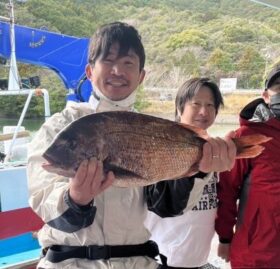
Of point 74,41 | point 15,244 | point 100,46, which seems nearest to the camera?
point 100,46

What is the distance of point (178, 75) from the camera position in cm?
1046

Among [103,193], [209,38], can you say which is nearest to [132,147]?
[103,193]

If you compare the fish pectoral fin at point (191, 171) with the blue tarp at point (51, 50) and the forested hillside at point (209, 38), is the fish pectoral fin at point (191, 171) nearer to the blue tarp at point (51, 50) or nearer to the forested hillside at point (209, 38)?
the blue tarp at point (51, 50)

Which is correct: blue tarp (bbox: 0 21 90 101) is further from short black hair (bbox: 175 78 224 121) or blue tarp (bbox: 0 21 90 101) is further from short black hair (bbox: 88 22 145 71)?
short black hair (bbox: 88 22 145 71)

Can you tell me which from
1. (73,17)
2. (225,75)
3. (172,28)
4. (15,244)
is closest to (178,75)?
(225,75)

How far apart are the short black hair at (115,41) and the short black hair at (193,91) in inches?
28.3

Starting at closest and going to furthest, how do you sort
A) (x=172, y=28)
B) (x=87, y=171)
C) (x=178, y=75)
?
1. (x=87, y=171)
2. (x=178, y=75)
3. (x=172, y=28)

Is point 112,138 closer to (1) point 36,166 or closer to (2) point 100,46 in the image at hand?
(1) point 36,166

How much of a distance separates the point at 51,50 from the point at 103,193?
3529 mm

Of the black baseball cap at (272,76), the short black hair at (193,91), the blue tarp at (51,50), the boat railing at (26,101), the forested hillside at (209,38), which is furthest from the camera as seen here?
the forested hillside at (209,38)

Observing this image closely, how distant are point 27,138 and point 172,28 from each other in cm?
865

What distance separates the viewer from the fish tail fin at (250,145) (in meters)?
1.12

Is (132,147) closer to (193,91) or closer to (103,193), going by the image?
(103,193)

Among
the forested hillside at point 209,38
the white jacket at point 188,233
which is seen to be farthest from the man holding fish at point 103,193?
the forested hillside at point 209,38
